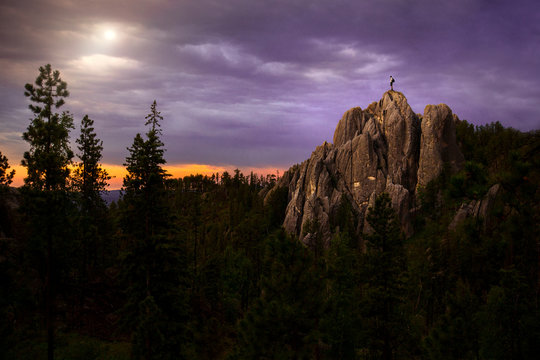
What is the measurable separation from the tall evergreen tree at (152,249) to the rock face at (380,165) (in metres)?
84.3

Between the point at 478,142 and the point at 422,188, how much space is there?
120 feet

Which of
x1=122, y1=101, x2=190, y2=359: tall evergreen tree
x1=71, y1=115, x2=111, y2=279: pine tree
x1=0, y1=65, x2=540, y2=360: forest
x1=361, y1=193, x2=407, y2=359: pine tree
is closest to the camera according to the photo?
x1=0, y1=65, x2=540, y2=360: forest

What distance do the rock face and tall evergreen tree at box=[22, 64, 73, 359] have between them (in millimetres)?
86614

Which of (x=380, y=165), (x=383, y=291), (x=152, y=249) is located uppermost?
(x=380, y=165)

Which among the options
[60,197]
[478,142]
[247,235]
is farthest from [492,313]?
[478,142]

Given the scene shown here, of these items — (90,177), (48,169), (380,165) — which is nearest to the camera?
(48,169)

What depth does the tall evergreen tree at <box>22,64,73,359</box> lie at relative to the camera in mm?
19391

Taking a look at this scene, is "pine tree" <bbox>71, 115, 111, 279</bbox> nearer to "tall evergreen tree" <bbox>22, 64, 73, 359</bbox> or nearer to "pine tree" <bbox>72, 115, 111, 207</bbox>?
"pine tree" <bbox>72, 115, 111, 207</bbox>

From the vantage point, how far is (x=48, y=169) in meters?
19.6

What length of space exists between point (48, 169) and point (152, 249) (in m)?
8.06

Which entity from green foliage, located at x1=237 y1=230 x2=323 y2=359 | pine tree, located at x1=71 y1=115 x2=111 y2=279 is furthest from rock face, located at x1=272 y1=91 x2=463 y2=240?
green foliage, located at x1=237 y1=230 x2=323 y2=359

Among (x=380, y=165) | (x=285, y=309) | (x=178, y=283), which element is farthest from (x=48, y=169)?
(x=380, y=165)

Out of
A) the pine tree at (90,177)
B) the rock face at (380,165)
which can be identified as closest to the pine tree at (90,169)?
the pine tree at (90,177)

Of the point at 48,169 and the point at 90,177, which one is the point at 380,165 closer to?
the point at 90,177
